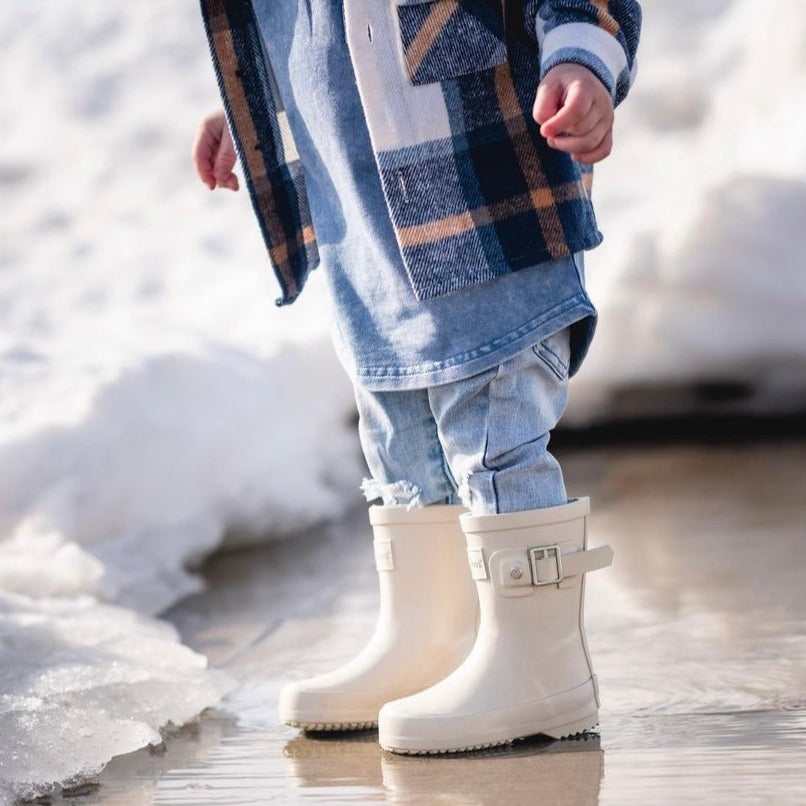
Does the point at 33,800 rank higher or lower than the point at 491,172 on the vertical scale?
lower

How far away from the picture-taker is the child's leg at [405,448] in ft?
4.11

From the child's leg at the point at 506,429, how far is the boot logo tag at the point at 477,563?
35mm

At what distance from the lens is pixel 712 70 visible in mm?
3699

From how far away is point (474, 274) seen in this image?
1145 millimetres

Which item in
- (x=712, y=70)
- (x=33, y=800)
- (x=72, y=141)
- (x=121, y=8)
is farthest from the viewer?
(x=121, y=8)

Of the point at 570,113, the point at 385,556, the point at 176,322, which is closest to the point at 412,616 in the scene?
the point at 385,556

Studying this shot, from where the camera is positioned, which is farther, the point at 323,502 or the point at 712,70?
the point at 712,70

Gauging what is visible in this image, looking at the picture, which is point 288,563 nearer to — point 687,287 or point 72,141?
point 687,287

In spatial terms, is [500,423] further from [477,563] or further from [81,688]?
[81,688]

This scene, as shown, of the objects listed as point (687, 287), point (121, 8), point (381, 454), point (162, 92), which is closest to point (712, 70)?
point (687, 287)

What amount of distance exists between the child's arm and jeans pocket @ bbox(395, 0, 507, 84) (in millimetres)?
50

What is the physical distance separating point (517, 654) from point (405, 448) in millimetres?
218

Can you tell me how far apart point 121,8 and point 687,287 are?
8.55 ft

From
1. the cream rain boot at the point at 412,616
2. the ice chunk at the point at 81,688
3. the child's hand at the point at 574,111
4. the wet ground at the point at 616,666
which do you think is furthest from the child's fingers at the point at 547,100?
the ice chunk at the point at 81,688
